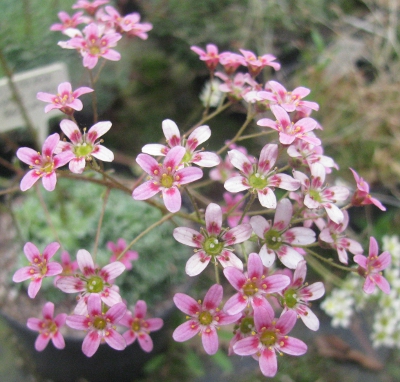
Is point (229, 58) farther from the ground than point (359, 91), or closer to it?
farther from the ground

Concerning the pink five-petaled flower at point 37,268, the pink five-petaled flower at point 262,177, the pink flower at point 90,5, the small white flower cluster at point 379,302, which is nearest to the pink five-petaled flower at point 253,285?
the pink five-petaled flower at point 262,177

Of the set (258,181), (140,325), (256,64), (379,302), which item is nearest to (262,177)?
(258,181)

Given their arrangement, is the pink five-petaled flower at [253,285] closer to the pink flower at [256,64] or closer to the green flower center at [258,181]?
the green flower center at [258,181]

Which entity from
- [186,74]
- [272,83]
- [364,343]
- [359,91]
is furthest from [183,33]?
[364,343]

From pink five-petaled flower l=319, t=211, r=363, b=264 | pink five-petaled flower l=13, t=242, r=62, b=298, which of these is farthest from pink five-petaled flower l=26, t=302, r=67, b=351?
pink five-petaled flower l=319, t=211, r=363, b=264

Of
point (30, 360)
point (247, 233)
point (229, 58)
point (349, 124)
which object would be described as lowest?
point (30, 360)

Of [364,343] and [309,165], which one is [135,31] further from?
[364,343]
